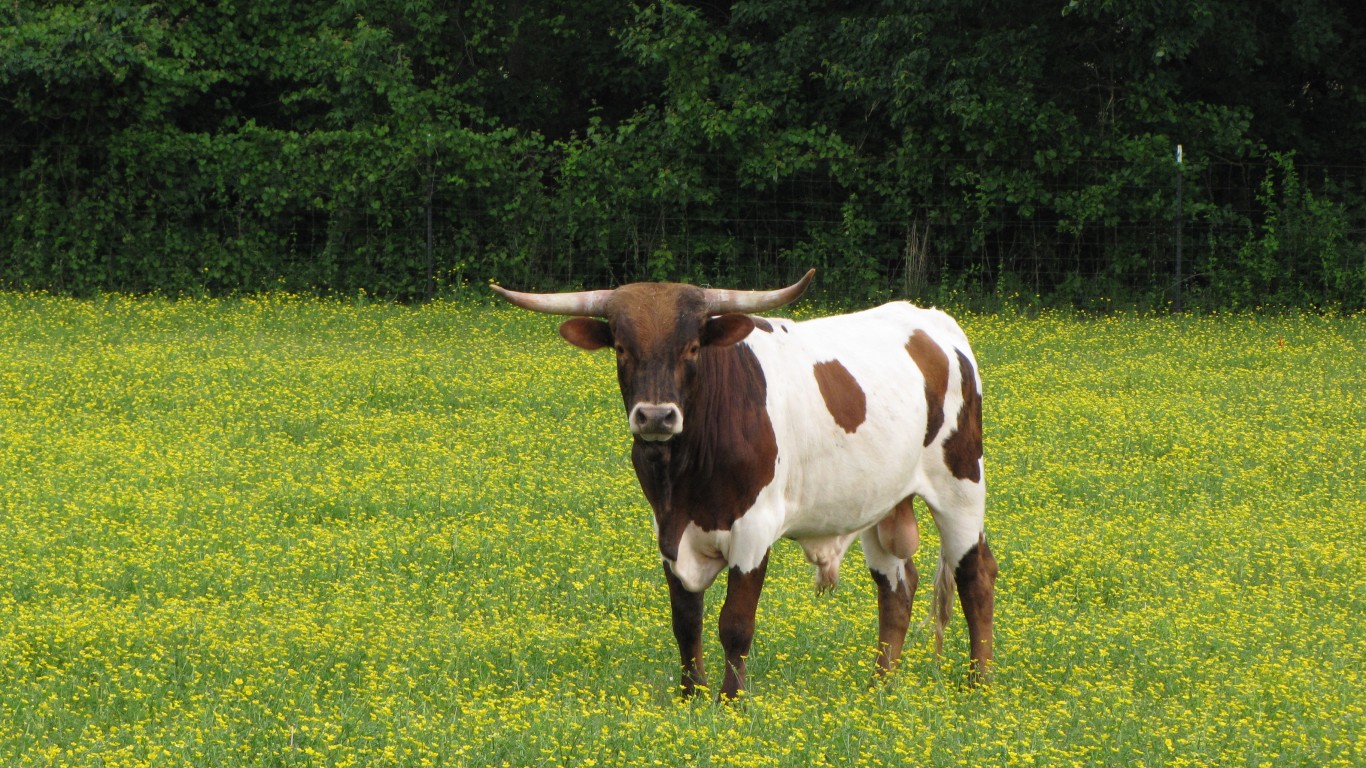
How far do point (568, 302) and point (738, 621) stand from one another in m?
1.41

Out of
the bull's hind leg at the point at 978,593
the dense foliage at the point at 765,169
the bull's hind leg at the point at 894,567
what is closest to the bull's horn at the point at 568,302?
the bull's hind leg at the point at 894,567

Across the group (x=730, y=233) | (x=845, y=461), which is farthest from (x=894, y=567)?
(x=730, y=233)

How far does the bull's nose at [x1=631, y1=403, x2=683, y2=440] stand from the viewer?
6098 mm

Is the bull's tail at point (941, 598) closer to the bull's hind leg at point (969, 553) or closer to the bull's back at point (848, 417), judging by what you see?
the bull's hind leg at point (969, 553)

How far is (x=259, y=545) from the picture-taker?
9.16 meters

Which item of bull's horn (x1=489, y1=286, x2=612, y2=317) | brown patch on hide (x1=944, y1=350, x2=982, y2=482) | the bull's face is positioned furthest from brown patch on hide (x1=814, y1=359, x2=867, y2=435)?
bull's horn (x1=489, y1=286, x2=612, y2=317)

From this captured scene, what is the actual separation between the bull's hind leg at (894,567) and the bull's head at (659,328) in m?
1.52

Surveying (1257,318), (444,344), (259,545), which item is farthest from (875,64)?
(259,545)

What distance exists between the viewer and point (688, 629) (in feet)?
22.0

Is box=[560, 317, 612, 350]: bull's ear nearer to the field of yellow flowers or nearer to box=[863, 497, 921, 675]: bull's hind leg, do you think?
the field of yellow flowers

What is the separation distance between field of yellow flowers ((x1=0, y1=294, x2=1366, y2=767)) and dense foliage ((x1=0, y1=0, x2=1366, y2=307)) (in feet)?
22.2

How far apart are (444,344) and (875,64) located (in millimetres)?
7781

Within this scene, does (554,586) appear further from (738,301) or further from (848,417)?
(738,301)

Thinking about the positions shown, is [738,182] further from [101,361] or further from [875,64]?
[101,361]
